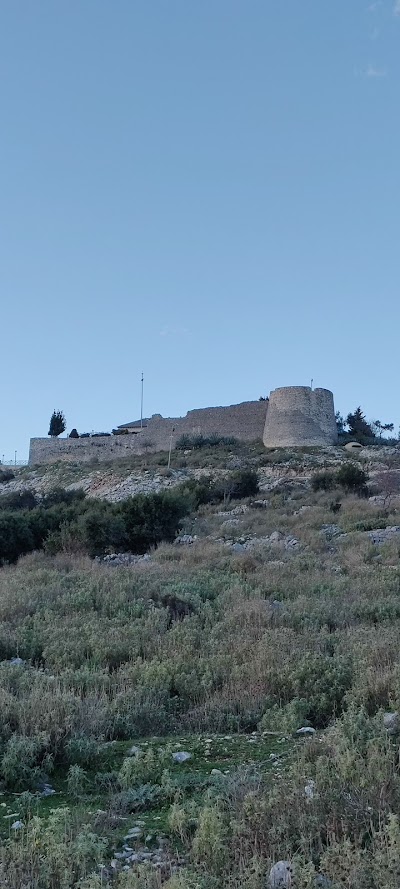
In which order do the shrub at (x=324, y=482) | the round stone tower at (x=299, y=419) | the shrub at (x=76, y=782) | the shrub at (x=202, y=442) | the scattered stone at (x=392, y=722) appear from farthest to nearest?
the shrub at (x=202, y=442), the round stone tower at (x=299, y=419), the shrub at (x=324, y=482), the scattered stone at (x=392, y=722), the shrub at (x=76, y=782)

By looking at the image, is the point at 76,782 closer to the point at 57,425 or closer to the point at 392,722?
the point at 392,722

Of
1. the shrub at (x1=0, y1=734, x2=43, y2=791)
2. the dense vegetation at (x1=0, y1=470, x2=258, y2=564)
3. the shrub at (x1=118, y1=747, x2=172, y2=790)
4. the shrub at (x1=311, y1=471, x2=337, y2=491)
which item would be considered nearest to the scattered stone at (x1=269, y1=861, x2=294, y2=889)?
the shrub at (x1=118, y1=747, x2=172, y2=790)

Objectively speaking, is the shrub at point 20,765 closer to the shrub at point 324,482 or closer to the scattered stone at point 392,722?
the scattered stone at point 392,722

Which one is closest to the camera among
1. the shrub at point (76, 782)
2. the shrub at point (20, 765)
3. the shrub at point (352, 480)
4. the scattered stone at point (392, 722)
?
the shrub at point (76, 782)

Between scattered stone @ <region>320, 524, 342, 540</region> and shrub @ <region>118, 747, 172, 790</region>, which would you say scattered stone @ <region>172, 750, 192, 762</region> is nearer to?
shrub @ <region>118, 747, 172, 790</region>

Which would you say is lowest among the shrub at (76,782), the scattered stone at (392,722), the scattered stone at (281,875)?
the shrub at (76,782)

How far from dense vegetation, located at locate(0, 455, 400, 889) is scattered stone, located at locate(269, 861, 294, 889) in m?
0.03

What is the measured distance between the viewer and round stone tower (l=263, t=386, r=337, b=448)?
129ft

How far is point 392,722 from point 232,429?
1606 inches

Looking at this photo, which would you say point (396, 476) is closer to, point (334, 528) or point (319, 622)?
point (334, 528)

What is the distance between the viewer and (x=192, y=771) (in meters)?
3.68

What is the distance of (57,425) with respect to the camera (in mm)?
63625

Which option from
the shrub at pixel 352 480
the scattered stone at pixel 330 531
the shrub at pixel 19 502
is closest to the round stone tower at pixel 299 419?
the shrub at pixel 352 480

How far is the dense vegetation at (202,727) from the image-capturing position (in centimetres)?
271
